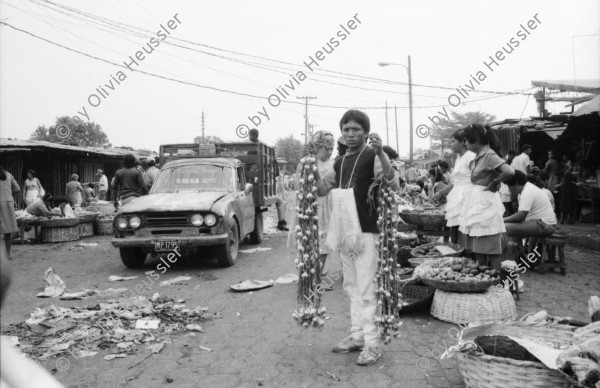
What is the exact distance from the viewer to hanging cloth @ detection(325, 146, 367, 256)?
12.0 feet

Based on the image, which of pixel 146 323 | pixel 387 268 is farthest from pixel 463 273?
pixel 146 323

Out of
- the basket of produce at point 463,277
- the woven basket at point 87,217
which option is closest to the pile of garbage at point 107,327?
the basket of produce at point 463,277

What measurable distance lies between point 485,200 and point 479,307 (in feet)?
3.80

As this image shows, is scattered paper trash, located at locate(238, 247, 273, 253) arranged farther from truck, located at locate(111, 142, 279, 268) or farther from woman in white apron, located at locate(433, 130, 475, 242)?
woman in white apron, located at locate(433, 130, 475, 242)

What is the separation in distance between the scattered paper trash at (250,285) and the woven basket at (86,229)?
7.57m

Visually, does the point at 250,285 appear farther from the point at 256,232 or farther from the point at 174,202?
the point at 256,232

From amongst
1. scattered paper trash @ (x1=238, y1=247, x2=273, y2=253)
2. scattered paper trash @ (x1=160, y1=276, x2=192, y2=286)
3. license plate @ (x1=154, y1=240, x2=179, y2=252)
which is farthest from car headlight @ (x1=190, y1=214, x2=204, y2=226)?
scattered paper trash @ (x1=238, y1=247, x2=273, y2=253)

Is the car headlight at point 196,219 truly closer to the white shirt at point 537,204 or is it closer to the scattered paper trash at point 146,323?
the scattered paper trash at point 146,323

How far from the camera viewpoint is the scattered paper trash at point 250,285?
6.38m

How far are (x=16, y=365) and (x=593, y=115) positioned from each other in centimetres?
1219

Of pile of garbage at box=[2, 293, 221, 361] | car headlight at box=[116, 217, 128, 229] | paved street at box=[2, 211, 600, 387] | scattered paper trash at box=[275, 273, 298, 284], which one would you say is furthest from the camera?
car headlight at box=[116, 217, 128, 229]

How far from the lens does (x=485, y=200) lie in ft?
16.0

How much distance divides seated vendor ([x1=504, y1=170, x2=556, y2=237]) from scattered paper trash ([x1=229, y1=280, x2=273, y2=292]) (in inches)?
156

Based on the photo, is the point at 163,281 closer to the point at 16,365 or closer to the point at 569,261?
the point at 16,365
